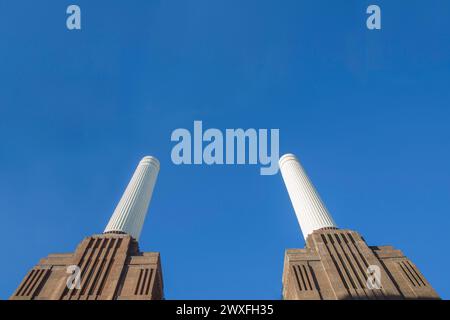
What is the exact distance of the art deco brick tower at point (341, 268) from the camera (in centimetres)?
3025

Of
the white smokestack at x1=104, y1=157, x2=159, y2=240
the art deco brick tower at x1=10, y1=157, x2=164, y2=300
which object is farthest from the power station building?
the white smokestack at x1=104, y1=157, x2=159, y2=240

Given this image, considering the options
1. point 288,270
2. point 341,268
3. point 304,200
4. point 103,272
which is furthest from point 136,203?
point 341,268

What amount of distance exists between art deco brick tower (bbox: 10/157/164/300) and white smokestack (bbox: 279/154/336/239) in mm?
16171

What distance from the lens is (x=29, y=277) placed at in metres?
31.0

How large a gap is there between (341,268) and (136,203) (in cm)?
2172

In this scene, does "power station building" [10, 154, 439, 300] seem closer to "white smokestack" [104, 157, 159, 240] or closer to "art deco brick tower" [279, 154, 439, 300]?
"art deco brick tower" [279, 154, 439, 300]

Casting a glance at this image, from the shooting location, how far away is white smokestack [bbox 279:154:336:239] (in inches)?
Answer: 1544

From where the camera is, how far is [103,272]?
31484mm

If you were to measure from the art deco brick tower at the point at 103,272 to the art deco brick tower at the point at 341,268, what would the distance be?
12518 mm

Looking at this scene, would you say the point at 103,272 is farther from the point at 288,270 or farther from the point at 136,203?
the point at 288,270
